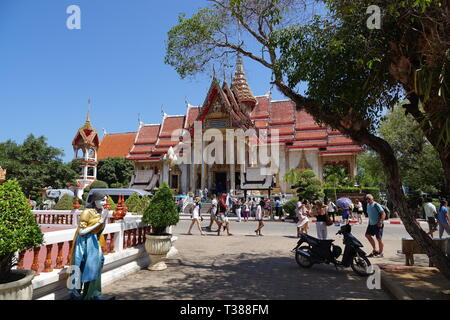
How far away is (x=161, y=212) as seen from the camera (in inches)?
248

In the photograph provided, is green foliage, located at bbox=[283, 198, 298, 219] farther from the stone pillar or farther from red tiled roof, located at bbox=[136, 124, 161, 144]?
red tiled roof, located at bbox=[136, 124, 161, 144]

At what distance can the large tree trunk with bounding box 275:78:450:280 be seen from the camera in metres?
4.72

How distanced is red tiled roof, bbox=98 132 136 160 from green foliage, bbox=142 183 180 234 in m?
38.1

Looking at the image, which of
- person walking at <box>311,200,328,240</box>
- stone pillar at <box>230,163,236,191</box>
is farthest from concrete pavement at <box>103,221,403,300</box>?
stone pillar at <box>230,163,236,191</box>

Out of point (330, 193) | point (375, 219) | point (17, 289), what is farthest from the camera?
point (330, 193)

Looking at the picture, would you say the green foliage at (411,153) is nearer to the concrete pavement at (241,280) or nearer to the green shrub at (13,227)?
the concrete pavement at (241,280)

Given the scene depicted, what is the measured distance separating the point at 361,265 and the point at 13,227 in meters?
5.64

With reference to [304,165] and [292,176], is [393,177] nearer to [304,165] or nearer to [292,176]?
[292,176]

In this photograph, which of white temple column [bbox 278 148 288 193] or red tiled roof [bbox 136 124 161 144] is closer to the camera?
white temple column [bbox 278 148 288 193]

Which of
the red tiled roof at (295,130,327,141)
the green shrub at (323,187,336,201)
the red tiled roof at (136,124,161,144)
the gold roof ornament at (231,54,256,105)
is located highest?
the gold roof ornament at (231,54,256,105)

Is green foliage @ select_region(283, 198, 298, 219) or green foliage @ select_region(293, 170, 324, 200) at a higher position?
green foliage @ select_region(293, 170, 324, 200)

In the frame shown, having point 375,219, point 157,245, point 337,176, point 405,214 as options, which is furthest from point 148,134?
point 405,214

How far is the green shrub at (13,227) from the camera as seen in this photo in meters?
2.98
